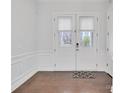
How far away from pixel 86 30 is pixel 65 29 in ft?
3.11

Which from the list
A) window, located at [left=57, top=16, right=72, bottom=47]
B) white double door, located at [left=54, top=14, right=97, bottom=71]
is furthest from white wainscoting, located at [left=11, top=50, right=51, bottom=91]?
window, located at [left=57, top=16, right=72, bottom=47]

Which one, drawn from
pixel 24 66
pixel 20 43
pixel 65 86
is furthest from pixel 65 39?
pixel 65 86

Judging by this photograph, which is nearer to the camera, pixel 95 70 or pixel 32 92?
pixel 32 92

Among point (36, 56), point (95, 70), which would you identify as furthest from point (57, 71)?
point (95, 70)

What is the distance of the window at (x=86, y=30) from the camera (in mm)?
7297

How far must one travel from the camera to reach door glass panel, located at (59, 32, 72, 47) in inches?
289

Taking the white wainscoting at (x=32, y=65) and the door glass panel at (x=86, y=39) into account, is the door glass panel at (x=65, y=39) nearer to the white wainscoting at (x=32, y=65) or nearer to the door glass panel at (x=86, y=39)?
the door glass panel at (x=86, y=39)

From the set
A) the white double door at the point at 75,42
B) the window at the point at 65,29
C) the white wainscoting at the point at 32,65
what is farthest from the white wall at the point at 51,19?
the window at the point at 65,29

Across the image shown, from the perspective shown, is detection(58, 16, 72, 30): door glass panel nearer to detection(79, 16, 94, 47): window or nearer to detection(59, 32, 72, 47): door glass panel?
detection(59, 32, 72, 47): door glass panel

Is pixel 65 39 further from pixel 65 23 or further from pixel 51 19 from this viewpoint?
pixel 51 19
